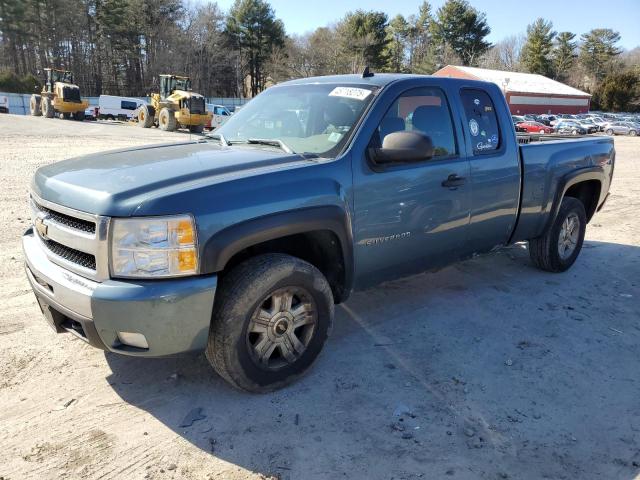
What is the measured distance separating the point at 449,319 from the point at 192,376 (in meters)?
2.20

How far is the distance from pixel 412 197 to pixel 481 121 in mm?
1223

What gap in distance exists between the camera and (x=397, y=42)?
7869 centimetres

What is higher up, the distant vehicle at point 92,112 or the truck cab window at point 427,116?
the truck cab window at point 427,116

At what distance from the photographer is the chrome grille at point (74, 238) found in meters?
2.69

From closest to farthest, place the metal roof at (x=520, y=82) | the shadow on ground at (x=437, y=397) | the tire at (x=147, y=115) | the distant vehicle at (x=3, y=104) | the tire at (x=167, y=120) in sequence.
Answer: the shadow on ground at (x=437, y=397) → the tire at (x=167, y=120) → the tire at (x=147, y=115) → the distant vehicle at (x=3, y=104) → the metal roof at (x=520, y=82)

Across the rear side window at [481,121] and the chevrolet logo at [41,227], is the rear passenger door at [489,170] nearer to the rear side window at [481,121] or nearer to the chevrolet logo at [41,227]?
the rear side window at [481,121]

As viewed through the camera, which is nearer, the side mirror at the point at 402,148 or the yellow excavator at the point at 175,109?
the side mirror at the point at 402,148

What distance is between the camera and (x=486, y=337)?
417cm

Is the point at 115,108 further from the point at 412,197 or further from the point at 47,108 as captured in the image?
the point at 412,197

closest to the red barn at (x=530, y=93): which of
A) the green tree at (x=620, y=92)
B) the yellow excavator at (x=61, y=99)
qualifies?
the green tree at (x=620, y=92)

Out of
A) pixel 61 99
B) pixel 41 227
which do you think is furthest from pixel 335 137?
pixel 61 99

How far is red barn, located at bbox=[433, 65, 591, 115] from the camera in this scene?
55287mm

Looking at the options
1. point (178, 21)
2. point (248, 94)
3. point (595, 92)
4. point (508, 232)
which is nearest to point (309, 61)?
point (248, 94)

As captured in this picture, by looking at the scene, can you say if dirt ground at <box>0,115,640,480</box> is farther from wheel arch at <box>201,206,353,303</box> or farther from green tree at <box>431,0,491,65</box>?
green tree at <box>431,0,491,65</box>
